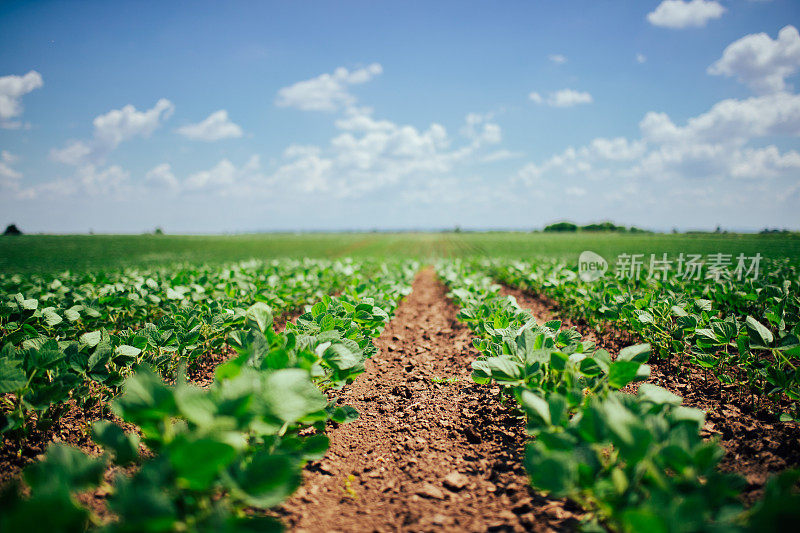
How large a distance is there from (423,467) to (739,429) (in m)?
2.78

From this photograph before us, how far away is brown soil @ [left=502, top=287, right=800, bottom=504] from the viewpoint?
A: 7.85ft

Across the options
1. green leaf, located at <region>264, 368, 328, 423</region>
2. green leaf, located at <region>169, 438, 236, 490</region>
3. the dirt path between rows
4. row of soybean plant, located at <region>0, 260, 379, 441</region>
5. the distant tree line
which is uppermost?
the distant tree line

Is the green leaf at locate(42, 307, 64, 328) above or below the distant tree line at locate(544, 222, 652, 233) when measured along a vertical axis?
below

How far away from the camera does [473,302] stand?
4.76 metres

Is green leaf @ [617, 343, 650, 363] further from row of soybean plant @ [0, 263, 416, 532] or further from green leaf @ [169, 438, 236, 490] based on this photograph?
green leaf @ [169, 438, 236, 490]

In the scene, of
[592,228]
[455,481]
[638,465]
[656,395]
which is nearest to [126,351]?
[455,481]

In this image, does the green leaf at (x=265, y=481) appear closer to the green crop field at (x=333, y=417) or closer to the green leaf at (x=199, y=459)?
the green crop field at (x=333, y=417)

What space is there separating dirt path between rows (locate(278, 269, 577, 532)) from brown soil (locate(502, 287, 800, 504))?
1.33m

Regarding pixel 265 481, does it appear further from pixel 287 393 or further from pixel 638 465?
pixel 638 465

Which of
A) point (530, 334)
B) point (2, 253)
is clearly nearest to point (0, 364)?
point (530, 334)

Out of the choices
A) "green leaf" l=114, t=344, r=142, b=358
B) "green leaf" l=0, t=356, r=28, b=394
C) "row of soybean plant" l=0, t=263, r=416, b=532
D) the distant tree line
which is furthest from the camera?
→ the distant tree line

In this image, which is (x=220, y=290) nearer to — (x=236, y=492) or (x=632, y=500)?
(x=236, y=492)

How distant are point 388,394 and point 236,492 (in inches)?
109

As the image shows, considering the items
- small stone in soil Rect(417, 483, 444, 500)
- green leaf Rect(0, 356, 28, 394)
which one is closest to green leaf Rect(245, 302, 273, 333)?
green leaf Rect(0, 356, 28, 394)
